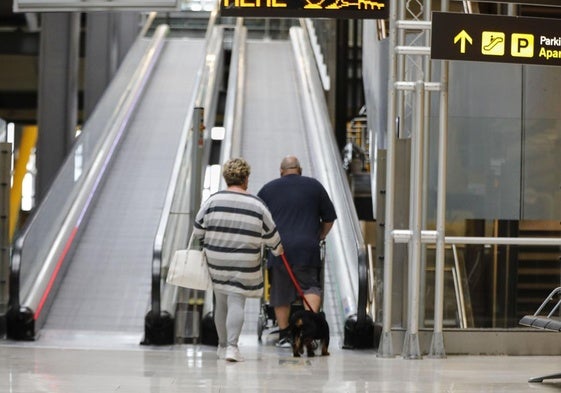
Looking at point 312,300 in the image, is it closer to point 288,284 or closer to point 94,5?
point 288,284

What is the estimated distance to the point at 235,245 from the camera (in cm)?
922

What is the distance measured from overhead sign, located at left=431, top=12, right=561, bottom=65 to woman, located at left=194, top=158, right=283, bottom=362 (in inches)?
72.8

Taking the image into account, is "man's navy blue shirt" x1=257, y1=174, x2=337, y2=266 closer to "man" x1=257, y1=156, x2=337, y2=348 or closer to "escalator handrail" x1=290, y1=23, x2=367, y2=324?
"man" x1=257, y1=156, x2=337, y2=348


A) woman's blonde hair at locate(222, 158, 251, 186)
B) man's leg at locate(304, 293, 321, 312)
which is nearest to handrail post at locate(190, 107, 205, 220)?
man's leg at locate(304, 293, 321, 312)

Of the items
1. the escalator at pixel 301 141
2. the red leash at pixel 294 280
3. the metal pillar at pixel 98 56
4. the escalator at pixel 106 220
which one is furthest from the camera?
the metal pillar at pixel 98 56

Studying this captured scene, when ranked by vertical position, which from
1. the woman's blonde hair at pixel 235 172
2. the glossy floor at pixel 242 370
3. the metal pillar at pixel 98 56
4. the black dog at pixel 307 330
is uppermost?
the metal pillar at pixel 98 56

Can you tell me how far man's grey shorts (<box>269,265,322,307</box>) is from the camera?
32.4ft

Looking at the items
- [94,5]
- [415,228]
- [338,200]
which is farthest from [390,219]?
[338,200]

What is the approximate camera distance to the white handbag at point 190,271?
9195mm

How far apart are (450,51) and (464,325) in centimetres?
236

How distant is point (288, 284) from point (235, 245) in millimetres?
863

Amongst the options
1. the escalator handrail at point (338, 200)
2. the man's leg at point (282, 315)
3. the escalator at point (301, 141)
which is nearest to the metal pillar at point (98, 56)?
the escalator at point (301, 141)

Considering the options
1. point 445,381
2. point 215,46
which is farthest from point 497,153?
point 215,46

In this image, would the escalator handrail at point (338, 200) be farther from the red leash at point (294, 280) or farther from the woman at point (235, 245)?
the woman at point (235, 245)
